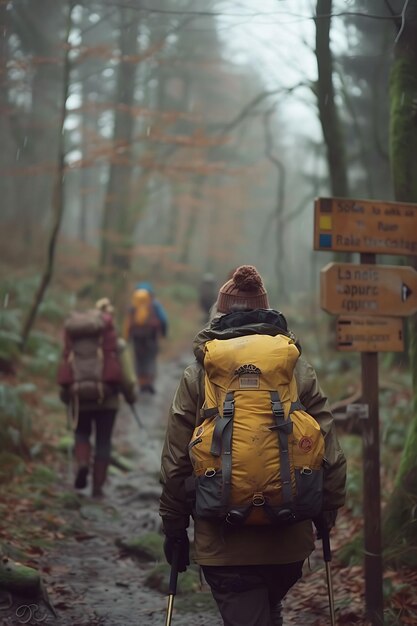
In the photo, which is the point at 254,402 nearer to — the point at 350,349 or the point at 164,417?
the point at 350,349

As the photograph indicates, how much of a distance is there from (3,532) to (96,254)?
71.8 feet

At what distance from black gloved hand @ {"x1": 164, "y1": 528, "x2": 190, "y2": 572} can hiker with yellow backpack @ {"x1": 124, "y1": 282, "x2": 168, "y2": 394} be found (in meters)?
10.2

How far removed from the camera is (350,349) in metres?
5.16

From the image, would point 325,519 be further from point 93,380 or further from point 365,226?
point 93,380

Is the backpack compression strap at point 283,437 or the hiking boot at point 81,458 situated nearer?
the backpack compression strap at point 283,437

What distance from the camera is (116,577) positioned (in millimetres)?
6168

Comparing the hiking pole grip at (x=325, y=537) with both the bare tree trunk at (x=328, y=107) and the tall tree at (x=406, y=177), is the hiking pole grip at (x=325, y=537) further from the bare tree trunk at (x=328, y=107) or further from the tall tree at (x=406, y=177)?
the bare tree trunk at (x=328, y=107)

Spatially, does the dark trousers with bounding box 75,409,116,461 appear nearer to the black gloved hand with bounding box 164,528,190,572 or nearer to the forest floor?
the forest floor

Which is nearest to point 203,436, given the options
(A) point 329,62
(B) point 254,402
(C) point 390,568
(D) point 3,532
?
(B) point 254,402

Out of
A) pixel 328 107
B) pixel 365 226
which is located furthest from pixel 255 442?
pixel 328 107

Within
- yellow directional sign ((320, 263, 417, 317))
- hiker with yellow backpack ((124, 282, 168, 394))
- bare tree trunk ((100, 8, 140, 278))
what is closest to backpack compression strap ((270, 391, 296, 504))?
yellow directional sign ((320, 263, 417, 317))

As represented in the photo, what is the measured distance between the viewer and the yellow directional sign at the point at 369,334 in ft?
16.9

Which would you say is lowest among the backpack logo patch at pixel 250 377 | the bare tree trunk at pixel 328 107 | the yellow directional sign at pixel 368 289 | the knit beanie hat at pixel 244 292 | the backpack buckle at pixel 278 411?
the backpack buckle at pixel 278 411

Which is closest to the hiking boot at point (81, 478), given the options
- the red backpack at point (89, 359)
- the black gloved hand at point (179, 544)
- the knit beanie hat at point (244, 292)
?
the red backpack at point (89, 359)
